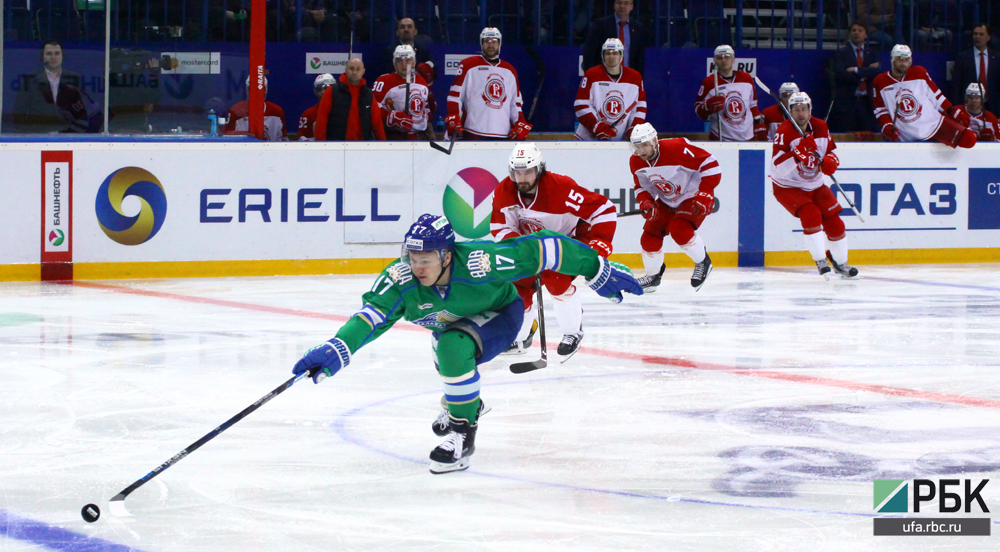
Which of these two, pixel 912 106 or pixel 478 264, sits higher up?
pixel 912 106

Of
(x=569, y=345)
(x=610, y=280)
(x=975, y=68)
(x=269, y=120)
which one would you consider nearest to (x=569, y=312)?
(x=569, y=345)

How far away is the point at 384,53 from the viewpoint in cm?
990

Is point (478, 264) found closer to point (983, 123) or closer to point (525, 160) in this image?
point (525, 160)

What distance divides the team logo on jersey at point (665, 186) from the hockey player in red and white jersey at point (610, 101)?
1729 mm

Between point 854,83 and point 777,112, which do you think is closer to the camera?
point 777,112

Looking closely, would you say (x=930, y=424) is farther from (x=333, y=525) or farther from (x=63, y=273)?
(x=63, y=273)

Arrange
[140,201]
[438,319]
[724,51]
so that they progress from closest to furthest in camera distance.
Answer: [438,319] < [140,201] < [724,51]

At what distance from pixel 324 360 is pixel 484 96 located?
643cm

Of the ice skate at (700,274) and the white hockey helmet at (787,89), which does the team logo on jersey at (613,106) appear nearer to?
the white hockey helmet at (787,89)

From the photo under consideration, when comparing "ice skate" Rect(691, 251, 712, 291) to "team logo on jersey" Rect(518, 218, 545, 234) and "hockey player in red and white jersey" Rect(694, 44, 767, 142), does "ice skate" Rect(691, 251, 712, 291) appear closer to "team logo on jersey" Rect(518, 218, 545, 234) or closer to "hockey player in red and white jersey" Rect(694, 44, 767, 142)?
"hockey player in red and white jersey" Rect(694, 44, 767, 142)

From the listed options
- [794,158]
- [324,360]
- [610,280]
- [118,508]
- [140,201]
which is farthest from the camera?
[794,158]

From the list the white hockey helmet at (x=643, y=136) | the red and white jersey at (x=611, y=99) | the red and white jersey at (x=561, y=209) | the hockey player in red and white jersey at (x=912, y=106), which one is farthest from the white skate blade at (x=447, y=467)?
the hockey player in red and white jersey at (x=912, y=106)

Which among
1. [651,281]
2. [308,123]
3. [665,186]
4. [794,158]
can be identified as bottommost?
[651,281]

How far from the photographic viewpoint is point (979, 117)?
1090 centimetres
